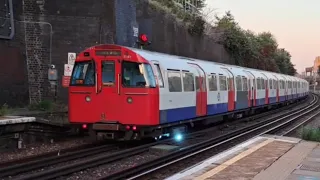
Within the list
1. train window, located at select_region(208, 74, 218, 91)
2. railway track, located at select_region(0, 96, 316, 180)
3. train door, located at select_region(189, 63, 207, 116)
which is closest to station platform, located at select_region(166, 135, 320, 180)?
railway track, located at select_region(0, 96, 316, 180)

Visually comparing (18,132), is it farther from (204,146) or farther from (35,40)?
(35,40)

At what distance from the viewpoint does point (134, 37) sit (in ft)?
84.3

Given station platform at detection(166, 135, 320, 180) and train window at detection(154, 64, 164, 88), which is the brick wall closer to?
train window at detection(154, 64, 164, 88)

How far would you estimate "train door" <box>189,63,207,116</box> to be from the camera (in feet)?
56.3

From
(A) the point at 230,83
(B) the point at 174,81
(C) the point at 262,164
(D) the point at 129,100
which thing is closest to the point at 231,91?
(A) the point at 230,83

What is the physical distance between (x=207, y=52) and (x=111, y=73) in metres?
30.5

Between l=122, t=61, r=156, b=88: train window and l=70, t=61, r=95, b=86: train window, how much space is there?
98cm

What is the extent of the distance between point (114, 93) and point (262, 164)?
5.22 metres

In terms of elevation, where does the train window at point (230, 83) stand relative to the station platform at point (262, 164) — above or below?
above

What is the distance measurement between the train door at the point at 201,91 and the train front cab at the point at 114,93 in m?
3.84

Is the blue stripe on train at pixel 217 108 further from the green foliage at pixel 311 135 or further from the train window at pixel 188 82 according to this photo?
the green foliage at pixel 311 135

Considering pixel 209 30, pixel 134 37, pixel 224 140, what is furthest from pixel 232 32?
pixel 224 140

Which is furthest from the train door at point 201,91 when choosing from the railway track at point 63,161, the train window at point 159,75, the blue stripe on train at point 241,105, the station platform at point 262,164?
the blue stripe on train at point 241,105

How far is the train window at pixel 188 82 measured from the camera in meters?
15.9
